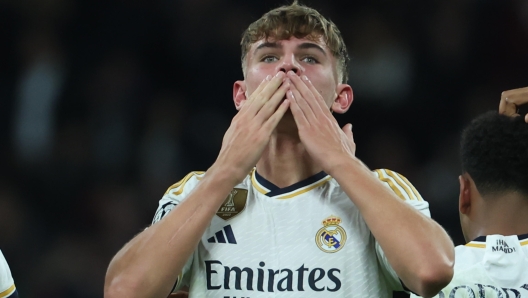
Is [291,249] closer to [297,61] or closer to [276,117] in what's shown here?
[276,117]

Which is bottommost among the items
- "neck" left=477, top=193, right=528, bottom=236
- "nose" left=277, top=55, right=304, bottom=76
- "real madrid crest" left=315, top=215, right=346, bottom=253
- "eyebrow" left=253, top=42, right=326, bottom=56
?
"real madrid crest" left=315, top=215, right=346, bottom=253

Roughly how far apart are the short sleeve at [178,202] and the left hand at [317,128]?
468 millimetres

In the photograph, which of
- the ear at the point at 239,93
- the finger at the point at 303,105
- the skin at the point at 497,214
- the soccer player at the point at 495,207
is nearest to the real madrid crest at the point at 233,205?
the finger at the point at 303,105

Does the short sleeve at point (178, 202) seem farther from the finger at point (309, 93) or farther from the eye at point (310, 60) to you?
the eye at point (310, 60)

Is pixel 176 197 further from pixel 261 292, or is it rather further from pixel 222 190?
pixel 261 292

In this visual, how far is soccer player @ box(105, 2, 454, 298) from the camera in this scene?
88.4 inches

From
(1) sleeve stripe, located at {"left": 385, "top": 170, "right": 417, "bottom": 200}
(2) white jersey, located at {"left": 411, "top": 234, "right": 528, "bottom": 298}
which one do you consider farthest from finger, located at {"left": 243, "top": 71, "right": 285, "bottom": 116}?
(2) white jersey, located at {"left": 411, "top": 234, "right": 528, "bottom": 298}

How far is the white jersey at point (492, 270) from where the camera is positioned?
2.81m

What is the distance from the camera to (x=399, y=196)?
2.51 metres

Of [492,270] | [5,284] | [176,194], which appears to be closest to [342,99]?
[176,194]

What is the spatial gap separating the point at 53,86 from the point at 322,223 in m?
4.36

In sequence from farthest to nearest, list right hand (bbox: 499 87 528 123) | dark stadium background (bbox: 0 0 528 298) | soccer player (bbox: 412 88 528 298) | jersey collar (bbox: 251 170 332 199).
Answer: dark stadium background (bbox: 0 0 528 298) → right hand (bbox: 499 87 528 123) → soccer player (bbox: 412 88 528 298) → jersey collar (bbox: 251 170 332 199)

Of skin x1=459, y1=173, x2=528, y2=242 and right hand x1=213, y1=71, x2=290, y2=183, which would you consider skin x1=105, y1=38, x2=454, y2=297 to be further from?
skin x1=459, y1=173, x2=528, y2=242

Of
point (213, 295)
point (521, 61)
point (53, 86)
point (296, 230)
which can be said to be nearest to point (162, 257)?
point (213, 295)
